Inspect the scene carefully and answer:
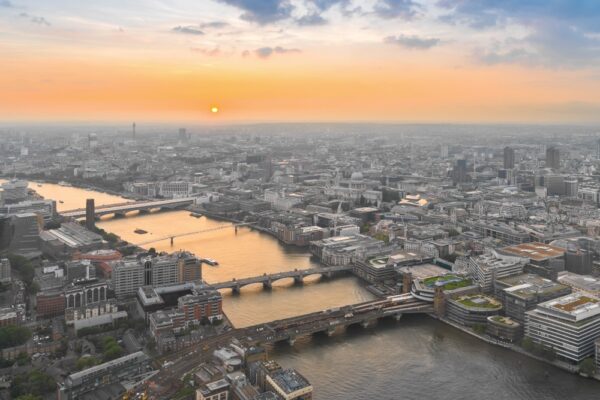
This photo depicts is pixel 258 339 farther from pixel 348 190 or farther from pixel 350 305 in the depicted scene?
pixel 348 190

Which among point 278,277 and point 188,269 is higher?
point 188,269

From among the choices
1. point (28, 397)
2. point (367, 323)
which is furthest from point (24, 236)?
point (367, 323)

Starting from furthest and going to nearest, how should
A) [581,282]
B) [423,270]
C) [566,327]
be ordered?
[423,270] < [581,282] < [566,327]

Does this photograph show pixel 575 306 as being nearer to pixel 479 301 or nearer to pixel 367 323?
pixel 479 301

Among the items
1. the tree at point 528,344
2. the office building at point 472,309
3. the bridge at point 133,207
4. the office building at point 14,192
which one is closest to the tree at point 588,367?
the tree at point 528,344

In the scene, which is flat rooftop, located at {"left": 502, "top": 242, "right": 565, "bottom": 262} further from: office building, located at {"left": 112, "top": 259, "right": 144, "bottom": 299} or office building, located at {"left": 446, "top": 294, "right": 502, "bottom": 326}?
office building, located at {"left": 112, "top": 259, "right": 144, "bottom": 299}

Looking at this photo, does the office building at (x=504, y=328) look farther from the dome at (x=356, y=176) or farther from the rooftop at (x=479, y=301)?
the dome at (x=356, y=176)

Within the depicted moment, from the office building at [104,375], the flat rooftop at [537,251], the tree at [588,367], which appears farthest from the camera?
the flat rooftop at [537,251]
